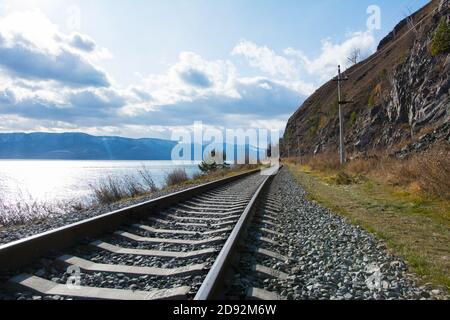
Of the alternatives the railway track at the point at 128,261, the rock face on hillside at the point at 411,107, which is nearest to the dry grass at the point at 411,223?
the railway track at the point at 128,261

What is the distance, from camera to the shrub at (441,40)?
88.1 feet

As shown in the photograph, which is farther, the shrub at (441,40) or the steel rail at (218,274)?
the shrub at (441,40)

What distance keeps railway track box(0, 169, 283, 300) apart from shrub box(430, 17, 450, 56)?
26730mm

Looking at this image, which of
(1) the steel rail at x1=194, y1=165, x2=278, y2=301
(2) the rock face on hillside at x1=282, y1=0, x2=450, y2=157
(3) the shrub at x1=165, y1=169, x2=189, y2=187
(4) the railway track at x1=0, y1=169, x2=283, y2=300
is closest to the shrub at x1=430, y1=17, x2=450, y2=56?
(2) the rock face on hillside at x1=282, y1=0, x2=450, y2=157

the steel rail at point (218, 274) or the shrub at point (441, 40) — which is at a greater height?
the shrub at point (441, 40)

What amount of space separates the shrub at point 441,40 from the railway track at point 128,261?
87.7ft

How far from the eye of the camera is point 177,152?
1153 inches

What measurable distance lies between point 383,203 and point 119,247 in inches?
308

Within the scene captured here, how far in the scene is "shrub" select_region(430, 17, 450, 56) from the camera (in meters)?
26.9

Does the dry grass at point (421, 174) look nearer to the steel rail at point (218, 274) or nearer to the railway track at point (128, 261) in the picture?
the railway track at point (128, 261)

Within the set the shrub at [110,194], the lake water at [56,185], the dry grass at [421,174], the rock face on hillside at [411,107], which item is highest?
the rock face on hillside at [411,107]

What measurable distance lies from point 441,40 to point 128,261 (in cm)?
2984
